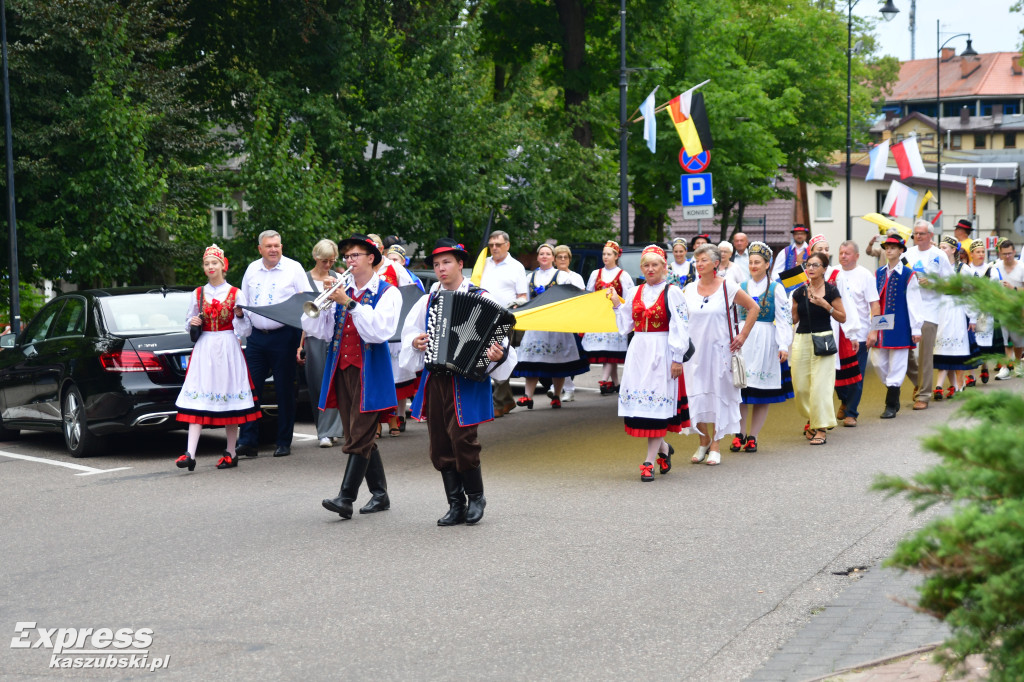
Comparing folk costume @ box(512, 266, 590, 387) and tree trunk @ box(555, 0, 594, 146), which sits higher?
tree trunk @ box(555, 0, 594, 146)

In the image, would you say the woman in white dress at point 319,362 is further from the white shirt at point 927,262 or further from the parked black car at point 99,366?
the white shirt at point 927,262

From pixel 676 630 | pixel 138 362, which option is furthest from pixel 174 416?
pixel 676 630

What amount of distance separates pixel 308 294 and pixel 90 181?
24.4 feet

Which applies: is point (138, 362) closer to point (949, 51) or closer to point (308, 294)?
point (308, 294)

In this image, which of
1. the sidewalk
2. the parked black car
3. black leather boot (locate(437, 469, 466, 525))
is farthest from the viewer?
the parked black car

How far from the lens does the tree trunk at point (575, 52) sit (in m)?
30.6

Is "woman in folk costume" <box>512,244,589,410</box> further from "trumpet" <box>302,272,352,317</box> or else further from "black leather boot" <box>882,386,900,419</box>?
"trumpet" <box>302,272,352,317</box>

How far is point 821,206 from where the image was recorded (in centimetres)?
6781

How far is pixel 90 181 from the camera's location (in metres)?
17.6

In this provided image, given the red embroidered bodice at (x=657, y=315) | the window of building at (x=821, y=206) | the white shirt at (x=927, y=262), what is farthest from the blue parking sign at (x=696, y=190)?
the window of building at (x=821, y=206)

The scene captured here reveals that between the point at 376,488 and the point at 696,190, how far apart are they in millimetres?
17406

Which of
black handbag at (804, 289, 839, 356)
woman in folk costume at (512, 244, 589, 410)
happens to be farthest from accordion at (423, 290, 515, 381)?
woman in folk costume at (512, 244, 589, 410)

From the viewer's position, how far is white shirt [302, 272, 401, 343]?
825 centimetres

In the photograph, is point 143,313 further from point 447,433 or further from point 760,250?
point 760,250
